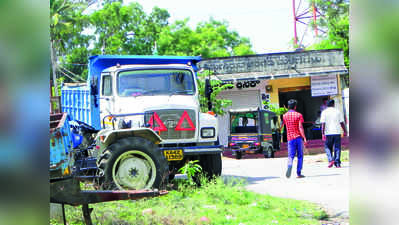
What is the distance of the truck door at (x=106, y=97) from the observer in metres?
8.96

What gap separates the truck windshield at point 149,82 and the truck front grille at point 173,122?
617mm

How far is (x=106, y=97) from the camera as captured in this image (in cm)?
911

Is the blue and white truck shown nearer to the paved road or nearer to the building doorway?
the paved road

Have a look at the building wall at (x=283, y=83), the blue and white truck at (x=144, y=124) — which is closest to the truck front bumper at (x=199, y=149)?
the blue and white truck at (x=144, y=124)

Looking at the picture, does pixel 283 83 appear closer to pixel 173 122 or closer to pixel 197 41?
pixel 197 41

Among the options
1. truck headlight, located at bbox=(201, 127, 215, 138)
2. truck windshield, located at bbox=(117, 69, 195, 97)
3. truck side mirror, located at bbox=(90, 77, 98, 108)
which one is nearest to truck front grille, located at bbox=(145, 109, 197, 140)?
truck headlight, located at bbox=(201, 127, 215, 138)

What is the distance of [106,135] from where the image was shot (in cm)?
753

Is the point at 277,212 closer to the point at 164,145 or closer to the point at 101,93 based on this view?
the point at 164,145

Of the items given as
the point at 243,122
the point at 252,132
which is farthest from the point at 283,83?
the point at 252,132

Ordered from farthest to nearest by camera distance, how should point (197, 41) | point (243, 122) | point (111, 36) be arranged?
point (197, 41) < point (243, 122) < point (111, 36)

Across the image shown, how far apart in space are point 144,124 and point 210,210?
2.48m

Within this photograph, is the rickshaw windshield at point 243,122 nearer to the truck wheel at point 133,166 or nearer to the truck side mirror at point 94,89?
the truck side mirror at point 94,89
